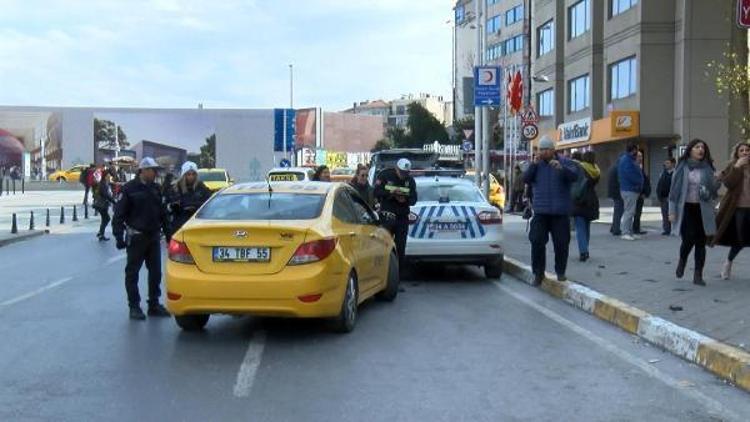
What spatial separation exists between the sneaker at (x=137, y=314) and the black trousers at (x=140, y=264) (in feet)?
0.17

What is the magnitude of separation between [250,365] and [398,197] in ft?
15.4

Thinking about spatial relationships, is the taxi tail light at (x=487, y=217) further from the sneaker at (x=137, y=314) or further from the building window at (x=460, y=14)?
the building window at (x=460, y=14)

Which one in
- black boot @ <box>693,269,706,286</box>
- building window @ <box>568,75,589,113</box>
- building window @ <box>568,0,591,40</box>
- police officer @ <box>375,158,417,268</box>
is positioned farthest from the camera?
building window @ <box>568,75,589,113</box>

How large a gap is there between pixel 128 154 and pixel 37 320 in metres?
61.6

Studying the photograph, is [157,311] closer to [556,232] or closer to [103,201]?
[556,232]

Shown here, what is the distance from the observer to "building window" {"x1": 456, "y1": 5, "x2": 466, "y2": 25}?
342ft

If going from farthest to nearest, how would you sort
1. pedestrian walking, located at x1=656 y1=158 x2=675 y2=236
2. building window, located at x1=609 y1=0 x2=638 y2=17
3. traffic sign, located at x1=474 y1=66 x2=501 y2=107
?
building window, located at x1=609 y1=0 x2=638 y2=17
traffic sign, located at x1=474 y1=66 x2=501 y2=107
pedestrian walking, located at x1=656 y1=158 x2=675 y2=236

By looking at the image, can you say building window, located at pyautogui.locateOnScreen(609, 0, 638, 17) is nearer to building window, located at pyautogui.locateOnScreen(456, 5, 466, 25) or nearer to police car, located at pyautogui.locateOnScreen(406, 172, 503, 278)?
police car, located at pyautogui.locateOnScreen(406, 172, 503, 278)

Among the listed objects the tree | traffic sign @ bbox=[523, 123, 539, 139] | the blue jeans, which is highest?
the tree

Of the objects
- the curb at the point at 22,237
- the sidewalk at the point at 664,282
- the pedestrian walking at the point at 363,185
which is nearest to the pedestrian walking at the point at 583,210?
the sidewalk at the point at 664,282

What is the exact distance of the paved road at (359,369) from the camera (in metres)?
5.65

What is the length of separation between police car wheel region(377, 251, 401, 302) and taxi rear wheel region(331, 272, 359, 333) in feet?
5.38

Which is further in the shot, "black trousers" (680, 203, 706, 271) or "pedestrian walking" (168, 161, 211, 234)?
"pedestrian walking" (168, 161, 211, 234)

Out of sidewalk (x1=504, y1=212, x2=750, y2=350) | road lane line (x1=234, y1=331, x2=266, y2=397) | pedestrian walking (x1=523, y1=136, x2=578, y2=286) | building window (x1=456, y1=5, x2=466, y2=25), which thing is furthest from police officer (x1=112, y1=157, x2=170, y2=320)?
building window (x1=456, y1=5, x2=466, y2=25)
